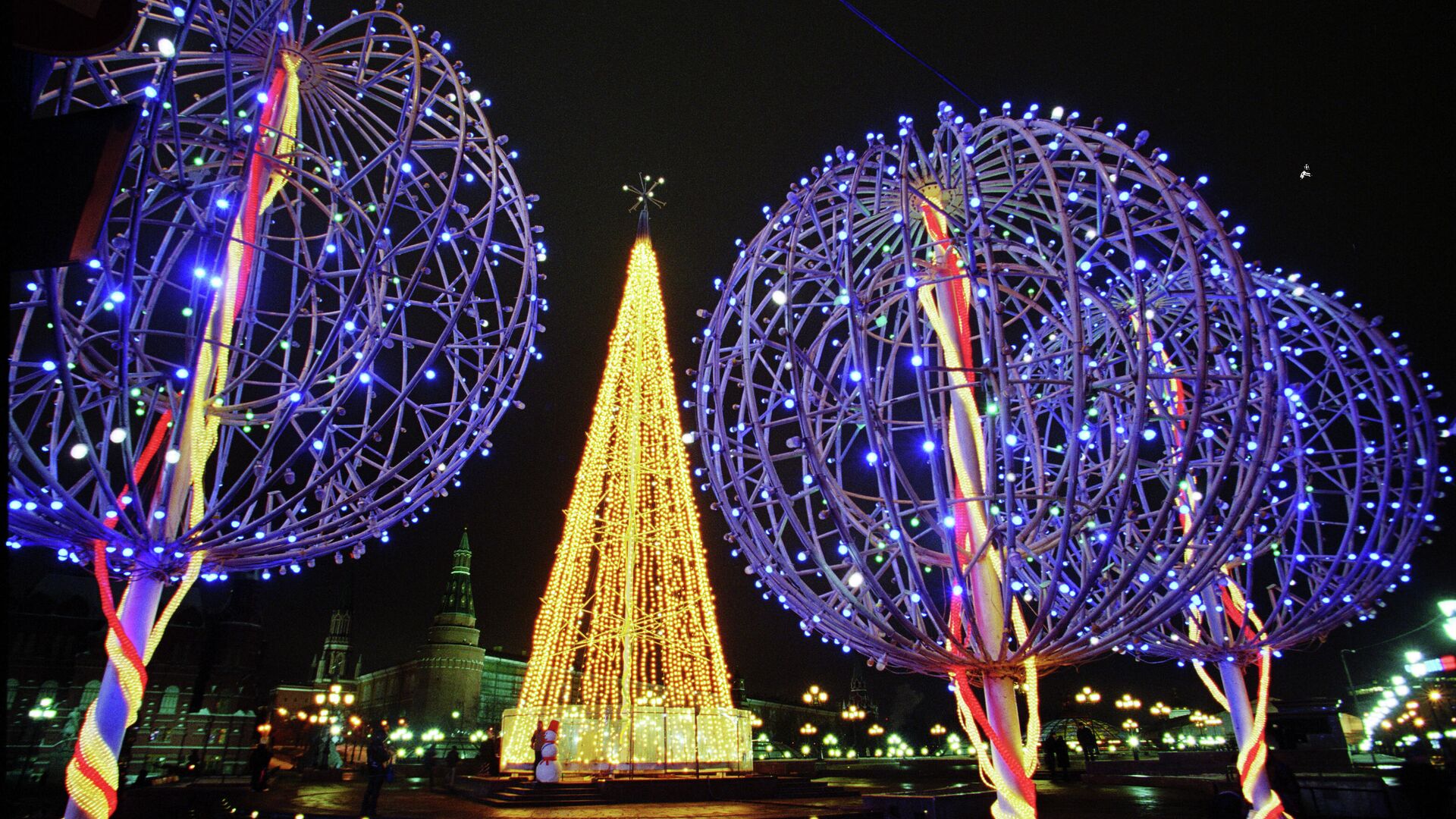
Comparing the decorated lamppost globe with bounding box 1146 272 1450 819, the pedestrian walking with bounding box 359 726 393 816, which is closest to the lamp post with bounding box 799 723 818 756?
the pedestrian walking with bounding box 359 726 393 816

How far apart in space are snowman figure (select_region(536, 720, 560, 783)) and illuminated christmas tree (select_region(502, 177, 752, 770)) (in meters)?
0.92

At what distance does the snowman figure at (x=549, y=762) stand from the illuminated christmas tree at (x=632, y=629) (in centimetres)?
92

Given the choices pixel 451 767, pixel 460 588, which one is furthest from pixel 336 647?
pixel 451 767

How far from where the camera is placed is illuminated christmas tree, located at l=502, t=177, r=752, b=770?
1706cm

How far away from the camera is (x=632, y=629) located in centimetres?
1697

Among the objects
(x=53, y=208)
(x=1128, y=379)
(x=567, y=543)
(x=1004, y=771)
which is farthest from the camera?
(x=567, y=543)

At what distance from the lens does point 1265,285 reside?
36.1ft

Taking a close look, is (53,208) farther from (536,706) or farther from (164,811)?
(536,706)

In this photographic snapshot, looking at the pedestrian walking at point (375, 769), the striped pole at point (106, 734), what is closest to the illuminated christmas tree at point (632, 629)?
the pedestrian walking at point (375, 769)

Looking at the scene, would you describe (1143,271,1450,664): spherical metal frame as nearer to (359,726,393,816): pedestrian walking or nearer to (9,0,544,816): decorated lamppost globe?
(9,0,544,816): decorated lamppost globe

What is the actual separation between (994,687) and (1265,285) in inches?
312

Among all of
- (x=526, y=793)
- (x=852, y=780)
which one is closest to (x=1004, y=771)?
(x=526, y=793)

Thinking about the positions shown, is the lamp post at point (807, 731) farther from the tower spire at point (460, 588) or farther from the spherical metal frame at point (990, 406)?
the spherical metal frame at point (990, 406)

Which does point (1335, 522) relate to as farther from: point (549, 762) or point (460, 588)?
point (460, 588)
